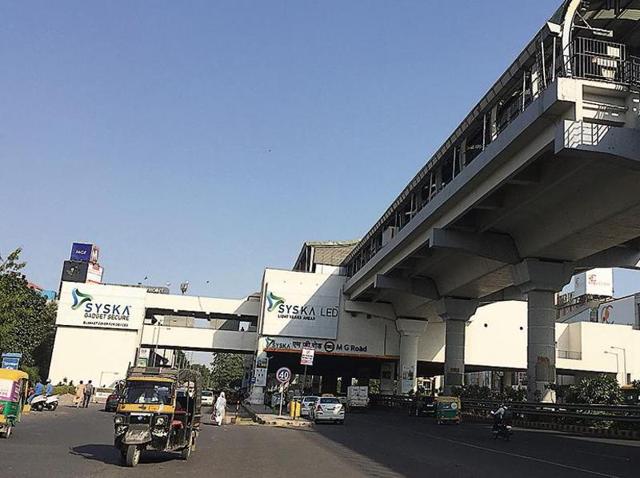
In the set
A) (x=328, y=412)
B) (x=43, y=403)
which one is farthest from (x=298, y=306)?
(x=43, y=403)

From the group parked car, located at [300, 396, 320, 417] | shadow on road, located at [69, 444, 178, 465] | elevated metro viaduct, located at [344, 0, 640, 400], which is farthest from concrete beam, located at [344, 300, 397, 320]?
shadow on road, located at [69, 444, 178, 465]

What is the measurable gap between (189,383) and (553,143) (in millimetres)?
13981

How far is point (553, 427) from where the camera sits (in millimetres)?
28812

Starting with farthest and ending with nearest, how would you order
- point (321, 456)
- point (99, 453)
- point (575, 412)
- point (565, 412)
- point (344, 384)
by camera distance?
1. point (344, 384)
2. point (565, 412)
3. point (575, 412)
4. point (321, 456)
5. point (99, 453)

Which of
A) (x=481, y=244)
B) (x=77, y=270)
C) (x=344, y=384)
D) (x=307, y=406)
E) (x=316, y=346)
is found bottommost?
(x=307, y=406)

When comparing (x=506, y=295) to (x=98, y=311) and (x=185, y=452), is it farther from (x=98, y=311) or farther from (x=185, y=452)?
(x=98, y=311)

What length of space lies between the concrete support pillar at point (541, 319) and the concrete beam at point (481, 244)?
0.88 m

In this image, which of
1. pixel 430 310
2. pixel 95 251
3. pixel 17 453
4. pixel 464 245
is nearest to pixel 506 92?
pixel 464 245

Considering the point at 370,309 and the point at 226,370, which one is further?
the point at 226,370

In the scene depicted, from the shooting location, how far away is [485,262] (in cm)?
3825

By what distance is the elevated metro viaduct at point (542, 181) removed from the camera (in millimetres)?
20203

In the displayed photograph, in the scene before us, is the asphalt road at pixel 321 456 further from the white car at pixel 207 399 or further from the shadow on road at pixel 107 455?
the white car at pixel 207 399

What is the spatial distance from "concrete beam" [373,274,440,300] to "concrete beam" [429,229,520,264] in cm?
1421

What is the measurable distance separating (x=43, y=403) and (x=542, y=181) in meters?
27.0
